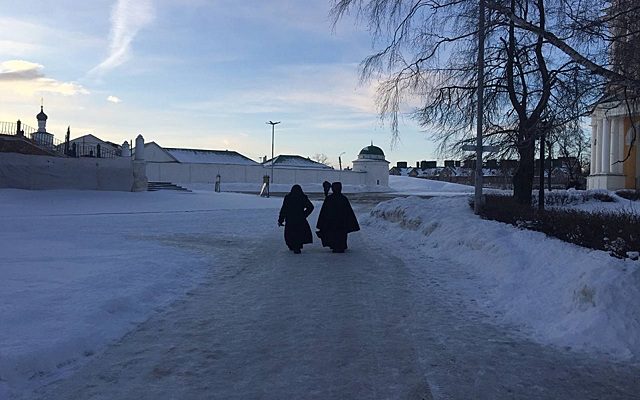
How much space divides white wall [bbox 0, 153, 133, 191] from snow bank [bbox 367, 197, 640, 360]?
2074 cm

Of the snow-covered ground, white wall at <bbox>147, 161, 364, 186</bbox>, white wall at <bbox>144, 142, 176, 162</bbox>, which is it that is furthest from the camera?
white wall at <bbox>144, 142, 176, 162</bbox>

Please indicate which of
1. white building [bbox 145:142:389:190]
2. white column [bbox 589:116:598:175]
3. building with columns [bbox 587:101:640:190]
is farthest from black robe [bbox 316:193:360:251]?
white building [bbox 145:142:389:190]

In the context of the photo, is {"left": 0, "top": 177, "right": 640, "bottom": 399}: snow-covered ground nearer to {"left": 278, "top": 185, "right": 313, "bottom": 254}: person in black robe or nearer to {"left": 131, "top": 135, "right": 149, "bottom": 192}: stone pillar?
{"left": 278, "top": 185, "right": 313, "bottom": 254}: person in black robe

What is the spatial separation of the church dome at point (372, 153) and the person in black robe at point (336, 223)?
73648 mm

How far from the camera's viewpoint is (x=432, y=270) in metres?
10.9

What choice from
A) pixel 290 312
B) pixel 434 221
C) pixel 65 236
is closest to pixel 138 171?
pixel 65 236

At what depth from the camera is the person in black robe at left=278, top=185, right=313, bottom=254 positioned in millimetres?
13281

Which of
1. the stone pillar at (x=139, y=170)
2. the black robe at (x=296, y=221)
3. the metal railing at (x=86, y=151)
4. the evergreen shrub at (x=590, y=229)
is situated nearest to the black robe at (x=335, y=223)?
the black robe at (x=296, y=221)

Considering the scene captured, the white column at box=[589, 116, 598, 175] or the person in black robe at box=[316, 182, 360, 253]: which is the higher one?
the white column at box=[589, 116, 598, 175]

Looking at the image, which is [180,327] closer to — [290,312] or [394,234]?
[290,312]

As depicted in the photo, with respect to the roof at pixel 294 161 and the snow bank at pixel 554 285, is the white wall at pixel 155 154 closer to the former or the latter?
the roof at pixel 294 161

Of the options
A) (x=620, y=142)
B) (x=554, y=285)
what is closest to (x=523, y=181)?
(x=554, y=285)

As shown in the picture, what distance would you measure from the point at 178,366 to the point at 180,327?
142 cm

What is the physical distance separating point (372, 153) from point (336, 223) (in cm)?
7559
